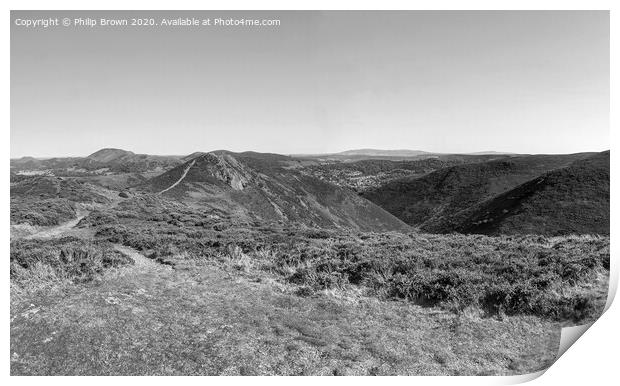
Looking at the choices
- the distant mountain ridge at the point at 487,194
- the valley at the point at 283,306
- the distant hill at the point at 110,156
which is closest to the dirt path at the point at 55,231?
the valley at the point at 283,306

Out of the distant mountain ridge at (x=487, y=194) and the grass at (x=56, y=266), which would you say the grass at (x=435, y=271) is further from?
the distant mountain ridge at (x=487, y=194)

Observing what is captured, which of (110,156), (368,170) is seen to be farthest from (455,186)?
(110,156)

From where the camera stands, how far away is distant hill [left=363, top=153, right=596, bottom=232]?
80500mm

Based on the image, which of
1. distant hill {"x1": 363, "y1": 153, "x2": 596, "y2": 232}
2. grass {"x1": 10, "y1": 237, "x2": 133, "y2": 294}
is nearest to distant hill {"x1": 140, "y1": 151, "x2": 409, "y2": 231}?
grass {"x1": 10, "y1": 237, "x2": 133, "y2": 294}

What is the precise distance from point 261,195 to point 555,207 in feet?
110

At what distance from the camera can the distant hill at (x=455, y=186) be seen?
3169 inches

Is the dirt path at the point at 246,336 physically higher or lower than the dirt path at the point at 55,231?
lower

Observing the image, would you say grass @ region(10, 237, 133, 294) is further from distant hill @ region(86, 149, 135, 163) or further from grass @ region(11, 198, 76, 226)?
distant hill @ region(86, 149, 135, 163)

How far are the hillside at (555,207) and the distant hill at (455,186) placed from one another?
2007 centimetres

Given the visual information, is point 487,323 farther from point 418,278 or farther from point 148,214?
point 148,214

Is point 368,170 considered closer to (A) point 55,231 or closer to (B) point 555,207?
(B) point 555,207

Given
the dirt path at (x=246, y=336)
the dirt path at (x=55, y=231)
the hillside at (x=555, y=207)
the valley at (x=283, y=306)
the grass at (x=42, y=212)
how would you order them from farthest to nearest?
the hillside at (x=555, y=207) → the grass at (x=42, y=212) → the dirt path at (x=55, y=231) → the valley at (x=283, y=306) → the dirt path at (x=246, y=336)

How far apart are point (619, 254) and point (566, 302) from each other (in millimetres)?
1790

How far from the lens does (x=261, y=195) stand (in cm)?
3856
